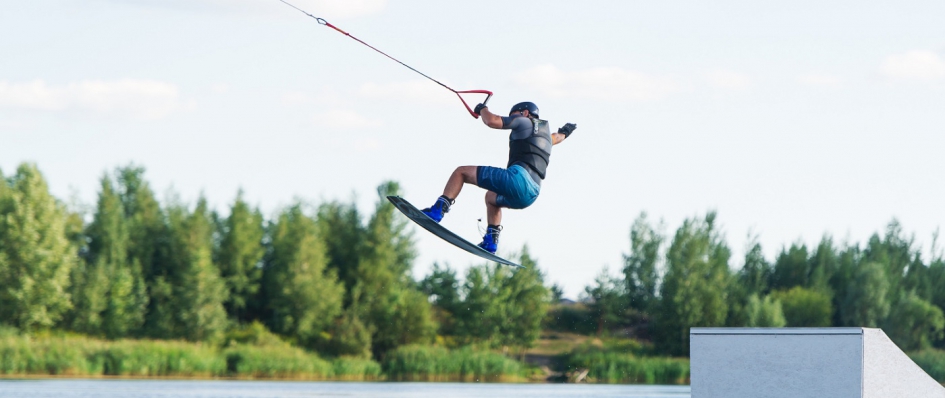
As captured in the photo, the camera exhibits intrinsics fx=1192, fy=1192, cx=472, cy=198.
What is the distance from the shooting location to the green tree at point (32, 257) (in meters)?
48.4

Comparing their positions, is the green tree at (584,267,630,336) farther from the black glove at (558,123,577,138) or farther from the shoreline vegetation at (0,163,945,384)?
the black glove at (558,123,577,138)

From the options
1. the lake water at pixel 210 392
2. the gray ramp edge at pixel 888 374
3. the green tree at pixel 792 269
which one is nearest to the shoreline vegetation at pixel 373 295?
the green tree at pixel 792 269

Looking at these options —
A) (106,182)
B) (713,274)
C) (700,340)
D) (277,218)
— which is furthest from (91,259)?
(700,340)

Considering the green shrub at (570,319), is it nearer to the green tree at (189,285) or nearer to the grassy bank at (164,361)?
the grassy bank at (164,361)

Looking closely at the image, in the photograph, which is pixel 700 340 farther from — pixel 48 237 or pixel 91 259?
pixel 91 259

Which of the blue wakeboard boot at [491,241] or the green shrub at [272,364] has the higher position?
the blue wakeboard boot at [491,241]

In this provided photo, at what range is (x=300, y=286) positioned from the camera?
54594mm

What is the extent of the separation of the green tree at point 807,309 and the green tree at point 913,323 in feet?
10.1

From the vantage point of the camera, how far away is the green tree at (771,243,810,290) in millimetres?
61156

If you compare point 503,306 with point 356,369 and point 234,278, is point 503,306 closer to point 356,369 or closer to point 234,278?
point 356,369

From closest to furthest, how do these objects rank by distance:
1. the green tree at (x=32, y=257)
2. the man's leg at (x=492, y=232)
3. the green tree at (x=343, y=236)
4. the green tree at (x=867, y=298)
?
the man's leg at (x=492, y=232) < the green tree at (x=32, y=257) < the green tree at (x=867, y=298) < the green tree at (x=343, y=236)

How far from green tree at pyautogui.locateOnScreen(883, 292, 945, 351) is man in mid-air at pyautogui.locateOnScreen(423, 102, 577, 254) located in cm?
4775

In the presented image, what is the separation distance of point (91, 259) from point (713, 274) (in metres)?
29.2

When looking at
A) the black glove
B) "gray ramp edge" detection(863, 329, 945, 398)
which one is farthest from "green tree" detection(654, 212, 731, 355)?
the black glove
